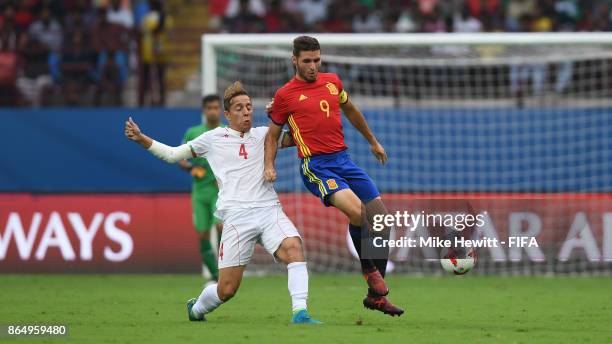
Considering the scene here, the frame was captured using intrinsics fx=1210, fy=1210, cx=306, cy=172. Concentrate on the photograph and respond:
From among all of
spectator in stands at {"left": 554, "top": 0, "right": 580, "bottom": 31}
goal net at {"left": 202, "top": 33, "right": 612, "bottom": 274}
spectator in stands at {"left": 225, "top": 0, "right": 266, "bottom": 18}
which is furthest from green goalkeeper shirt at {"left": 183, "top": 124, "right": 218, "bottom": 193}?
spectator in stands at {"left": 554, "top": 0, "right": 580, "bottom": 31}

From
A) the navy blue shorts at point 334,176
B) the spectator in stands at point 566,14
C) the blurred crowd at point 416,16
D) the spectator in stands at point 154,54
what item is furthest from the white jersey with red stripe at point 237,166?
the spectator in stands at point 566,14

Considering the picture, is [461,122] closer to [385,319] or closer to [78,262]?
[78,262]

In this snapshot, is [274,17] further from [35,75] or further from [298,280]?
[298,280]

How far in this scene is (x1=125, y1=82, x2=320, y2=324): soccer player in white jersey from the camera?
969cm

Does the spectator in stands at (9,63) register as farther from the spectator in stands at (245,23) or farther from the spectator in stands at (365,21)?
the spectator in stands at (365,21)

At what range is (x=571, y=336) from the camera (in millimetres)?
9094

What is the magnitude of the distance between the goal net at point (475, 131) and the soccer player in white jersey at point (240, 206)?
19.6 ft

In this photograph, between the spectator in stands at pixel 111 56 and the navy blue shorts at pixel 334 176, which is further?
the spectator in stands at pixel 111 56

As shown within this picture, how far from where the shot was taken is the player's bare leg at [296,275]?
9.59 m

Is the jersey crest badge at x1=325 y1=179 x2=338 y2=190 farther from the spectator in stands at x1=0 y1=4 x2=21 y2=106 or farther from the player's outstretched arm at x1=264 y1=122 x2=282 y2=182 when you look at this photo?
the spectator in stands at x1=0 y1=4 x2=21 y2=106

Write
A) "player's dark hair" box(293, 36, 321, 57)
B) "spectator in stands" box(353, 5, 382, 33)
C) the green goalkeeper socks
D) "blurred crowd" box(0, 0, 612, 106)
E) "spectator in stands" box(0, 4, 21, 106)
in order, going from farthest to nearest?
"spectator in stands" box(353, 5, 382, 33) < "blurred crowd" box(0, 0, 612, 106) < "spectator in stands" box(0, 4, 21, 106) < the green goalkeeper socks < "player's dark hair" box(293, 36, 321, 57)

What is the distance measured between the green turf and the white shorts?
1.91 ft

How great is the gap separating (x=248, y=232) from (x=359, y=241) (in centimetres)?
117

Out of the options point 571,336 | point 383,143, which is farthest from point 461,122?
point 571,336
